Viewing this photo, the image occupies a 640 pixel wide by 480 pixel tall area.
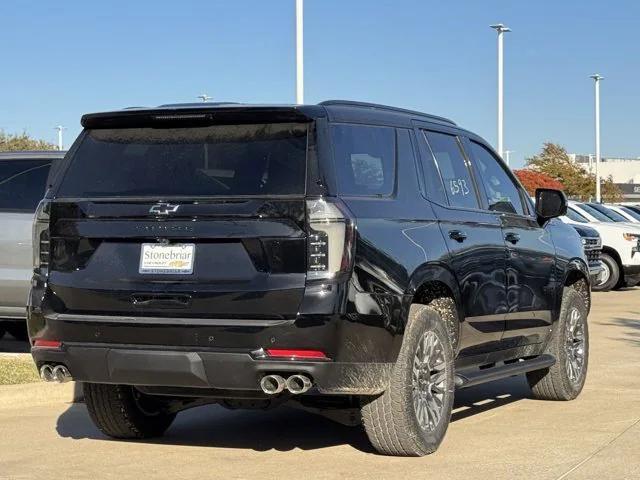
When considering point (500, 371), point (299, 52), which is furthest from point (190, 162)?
point (299, 52)

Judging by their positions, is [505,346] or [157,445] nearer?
[157,445]

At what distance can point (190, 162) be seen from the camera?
6.70 m

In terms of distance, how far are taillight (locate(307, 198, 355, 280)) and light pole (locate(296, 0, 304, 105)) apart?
16.2m

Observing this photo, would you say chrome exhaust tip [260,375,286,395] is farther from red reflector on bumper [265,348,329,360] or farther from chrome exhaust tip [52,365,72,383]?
chrome exhaust tip [52,365,72,383]

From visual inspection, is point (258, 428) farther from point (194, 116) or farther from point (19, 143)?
point (19, 143)

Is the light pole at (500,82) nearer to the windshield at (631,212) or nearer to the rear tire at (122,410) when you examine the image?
the windshield at (631,212)

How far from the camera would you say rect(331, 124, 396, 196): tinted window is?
6.62 meters

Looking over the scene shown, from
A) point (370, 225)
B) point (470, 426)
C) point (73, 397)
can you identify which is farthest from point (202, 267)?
point (73, 397)

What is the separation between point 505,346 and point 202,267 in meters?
2.85

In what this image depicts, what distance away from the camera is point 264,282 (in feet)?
20.4

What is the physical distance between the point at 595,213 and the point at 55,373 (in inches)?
784

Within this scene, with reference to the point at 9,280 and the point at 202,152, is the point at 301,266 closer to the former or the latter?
the point at 202,152

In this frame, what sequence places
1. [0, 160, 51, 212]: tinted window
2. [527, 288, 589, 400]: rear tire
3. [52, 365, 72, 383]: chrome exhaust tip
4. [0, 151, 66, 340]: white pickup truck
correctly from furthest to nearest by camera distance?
1. [0, 160, 51, 212]: tinted window
2. [0, 151, 66, 340]: white pickup truck
3. [527, 288, 589, 400]: rear tire
4. [52, 365, 72, 383]: chrome exhaust tip

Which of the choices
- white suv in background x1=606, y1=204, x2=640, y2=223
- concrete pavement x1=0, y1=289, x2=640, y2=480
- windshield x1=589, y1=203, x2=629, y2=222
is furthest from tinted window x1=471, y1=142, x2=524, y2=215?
white suv in background x1=606, y1=204, x2=640, y2=223
